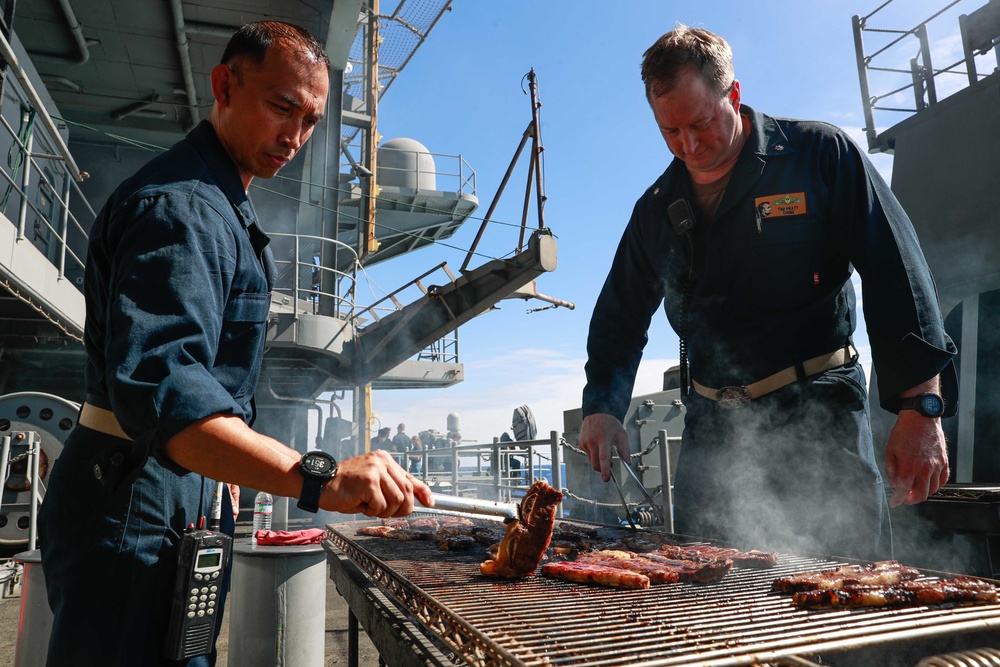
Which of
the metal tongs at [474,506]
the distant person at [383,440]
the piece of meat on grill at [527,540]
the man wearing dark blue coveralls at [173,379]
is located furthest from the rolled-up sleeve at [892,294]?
the distant person at [383,440]

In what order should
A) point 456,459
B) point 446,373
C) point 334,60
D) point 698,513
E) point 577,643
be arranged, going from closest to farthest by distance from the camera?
point 577,643
point 698,513
point 456,459
point 334,60
point 446,373

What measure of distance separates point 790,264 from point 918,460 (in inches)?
34.3

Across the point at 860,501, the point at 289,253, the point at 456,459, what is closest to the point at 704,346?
the point at 860,501

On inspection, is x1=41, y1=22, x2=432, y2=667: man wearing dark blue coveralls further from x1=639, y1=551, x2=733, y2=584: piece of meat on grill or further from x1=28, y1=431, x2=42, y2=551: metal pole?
x1=28, y1=431, x2=42, y2=551: metal pole

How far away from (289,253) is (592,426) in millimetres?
13403

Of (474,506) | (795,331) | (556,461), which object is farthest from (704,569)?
(556,461)

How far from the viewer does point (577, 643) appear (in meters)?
1.33

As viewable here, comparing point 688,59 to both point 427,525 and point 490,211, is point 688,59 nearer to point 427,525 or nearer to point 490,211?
point 427,525

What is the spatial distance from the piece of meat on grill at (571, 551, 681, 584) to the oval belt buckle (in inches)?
29.7

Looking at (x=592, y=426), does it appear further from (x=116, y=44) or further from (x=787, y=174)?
(x=116, y=44)

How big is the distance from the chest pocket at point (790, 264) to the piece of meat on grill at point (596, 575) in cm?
126

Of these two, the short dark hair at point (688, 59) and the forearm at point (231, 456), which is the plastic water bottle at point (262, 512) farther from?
the short dark hair at point (688, 59)

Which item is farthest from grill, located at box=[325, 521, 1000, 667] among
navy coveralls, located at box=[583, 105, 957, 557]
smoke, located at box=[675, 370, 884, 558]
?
navy coveralls, located at box=[583, 105, 957, 557]

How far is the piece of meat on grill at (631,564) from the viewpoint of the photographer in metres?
2.00
